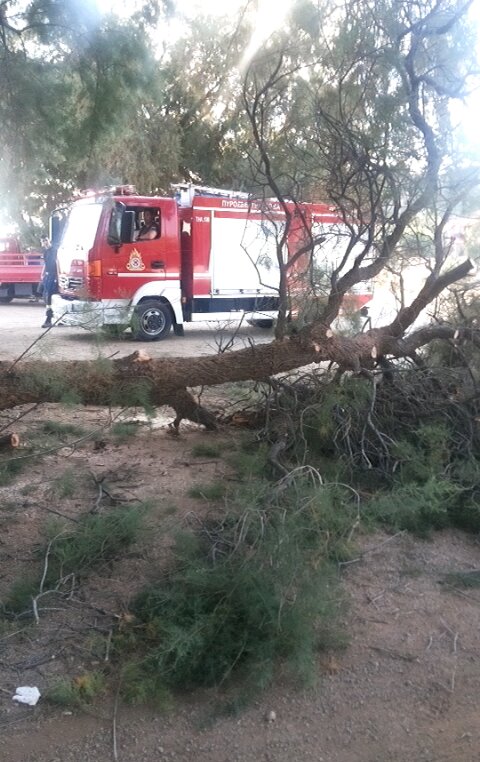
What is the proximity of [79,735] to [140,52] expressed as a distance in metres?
6.34

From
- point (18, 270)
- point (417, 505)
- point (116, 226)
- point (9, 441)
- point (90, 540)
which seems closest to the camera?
point (90, 540)

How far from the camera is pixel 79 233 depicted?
1538 cm

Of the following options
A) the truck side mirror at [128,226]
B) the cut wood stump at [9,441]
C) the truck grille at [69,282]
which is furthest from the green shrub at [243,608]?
the truck side mirror at [128,226]

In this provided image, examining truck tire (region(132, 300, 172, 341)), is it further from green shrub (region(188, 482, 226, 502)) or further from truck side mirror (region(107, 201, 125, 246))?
green shrub (region(188, 482, 226, 502))

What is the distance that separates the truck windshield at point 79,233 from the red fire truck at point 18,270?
1008cm

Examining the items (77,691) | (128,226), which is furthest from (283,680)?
(128,226)

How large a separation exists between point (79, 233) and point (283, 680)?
503 inches

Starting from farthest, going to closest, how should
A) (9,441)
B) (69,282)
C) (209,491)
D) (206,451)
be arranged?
1. (69,282)
2. (206,451)
3. (9,441)
4. (209,491)

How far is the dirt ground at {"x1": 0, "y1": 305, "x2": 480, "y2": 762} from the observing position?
3404 mm

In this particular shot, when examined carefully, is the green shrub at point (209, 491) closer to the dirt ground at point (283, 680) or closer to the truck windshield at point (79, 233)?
the dirt ground at point (283, 680)

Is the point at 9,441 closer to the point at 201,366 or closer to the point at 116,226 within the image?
the point at 201,366

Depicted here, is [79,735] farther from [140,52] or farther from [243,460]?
[140,52]

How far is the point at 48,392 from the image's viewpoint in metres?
5.68

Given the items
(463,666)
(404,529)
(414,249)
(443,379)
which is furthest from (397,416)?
(463,666)
